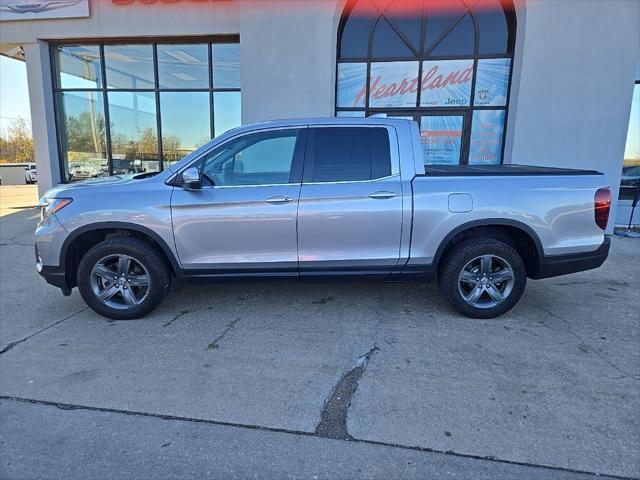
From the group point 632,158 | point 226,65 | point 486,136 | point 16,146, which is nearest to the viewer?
point 486,136

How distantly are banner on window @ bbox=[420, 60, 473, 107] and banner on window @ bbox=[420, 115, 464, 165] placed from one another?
0.33 meters

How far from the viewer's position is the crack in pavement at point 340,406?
2.42 meters

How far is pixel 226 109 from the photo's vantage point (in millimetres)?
10422

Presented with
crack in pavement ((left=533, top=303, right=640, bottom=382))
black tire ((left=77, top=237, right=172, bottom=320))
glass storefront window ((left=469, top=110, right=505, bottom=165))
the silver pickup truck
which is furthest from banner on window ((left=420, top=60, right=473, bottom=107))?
black tire ((left=77, top=237, right=172, bottom=320))

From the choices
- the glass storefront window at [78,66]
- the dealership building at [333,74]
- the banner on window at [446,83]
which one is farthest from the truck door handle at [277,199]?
the glass storefront window at [78,66]

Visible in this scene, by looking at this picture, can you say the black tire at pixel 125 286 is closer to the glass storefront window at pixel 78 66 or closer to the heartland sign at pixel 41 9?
the heartland sign at pixel 41 9

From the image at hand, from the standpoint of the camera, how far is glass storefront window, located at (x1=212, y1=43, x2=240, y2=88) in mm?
9930

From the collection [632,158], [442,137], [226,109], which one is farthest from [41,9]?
[632,158]

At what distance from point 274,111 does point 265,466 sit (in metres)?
7.87

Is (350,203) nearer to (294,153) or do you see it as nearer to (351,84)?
(294,153)

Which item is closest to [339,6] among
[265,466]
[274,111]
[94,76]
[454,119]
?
[274,111]

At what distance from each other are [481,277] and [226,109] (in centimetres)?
848

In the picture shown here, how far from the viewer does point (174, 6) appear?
9.29 m

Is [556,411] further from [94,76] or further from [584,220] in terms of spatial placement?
[94,76]
